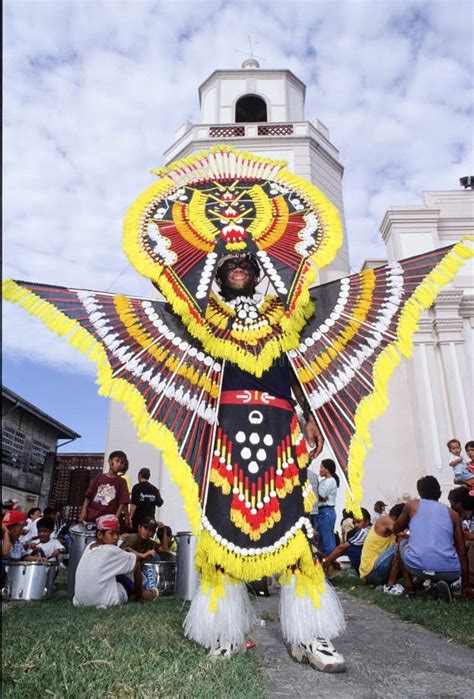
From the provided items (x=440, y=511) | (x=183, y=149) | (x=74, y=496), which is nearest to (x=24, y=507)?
(x=74, y=496)

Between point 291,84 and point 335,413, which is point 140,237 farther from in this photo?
point 291,84

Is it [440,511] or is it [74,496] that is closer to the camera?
[440,511]

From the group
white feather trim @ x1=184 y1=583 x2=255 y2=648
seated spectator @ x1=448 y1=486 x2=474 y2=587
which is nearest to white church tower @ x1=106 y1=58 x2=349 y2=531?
seated spectator @ x1=448 y1=486 x2=474 y2=587

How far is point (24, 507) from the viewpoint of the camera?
1984 cm

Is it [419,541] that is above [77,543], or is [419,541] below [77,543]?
below

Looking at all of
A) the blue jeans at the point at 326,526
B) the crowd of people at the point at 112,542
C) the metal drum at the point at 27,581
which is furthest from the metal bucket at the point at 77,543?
the blue jeans at the point at 326,526

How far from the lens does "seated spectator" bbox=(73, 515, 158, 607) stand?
14.6 feet

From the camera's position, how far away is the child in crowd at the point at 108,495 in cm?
546

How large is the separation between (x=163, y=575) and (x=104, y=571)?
1.13m

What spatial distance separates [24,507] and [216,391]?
19.7 meters

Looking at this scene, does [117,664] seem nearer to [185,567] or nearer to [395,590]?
[185,567]

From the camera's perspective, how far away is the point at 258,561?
252cm

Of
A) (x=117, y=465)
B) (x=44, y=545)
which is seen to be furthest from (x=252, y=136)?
(x=44, y=545)

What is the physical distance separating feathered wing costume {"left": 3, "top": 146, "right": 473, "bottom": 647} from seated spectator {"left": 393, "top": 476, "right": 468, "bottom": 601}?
2.16 metres
